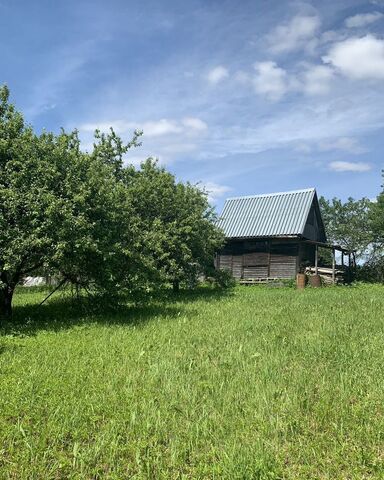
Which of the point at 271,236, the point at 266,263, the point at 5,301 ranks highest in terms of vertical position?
the point at 271,236

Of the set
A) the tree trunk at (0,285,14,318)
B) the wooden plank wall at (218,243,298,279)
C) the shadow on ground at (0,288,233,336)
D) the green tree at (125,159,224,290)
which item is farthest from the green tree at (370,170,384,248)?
the tree trunk at (0,285,14,318)

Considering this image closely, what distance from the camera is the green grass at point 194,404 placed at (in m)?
4.43

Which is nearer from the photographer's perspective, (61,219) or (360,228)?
(61,219)

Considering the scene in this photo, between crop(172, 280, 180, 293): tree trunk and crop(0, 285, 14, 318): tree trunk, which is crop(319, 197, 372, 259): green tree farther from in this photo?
crop(0, 285, 14, 318): tree trunk

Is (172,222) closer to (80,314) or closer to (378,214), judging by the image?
(80,314)

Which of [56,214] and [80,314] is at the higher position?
[56,214]

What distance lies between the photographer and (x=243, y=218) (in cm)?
3488

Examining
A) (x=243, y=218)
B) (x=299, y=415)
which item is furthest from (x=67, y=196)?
(x=243, y=218)

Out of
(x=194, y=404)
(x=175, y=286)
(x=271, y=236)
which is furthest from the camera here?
(x=271, y=236)

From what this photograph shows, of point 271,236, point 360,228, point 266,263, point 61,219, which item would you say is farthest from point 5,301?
point 360,228

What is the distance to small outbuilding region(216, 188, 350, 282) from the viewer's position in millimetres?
31797

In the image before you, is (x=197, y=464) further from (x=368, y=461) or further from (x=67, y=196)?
(x=67, y=196)

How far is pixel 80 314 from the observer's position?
14.2 metres

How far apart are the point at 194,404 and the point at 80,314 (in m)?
9.10
